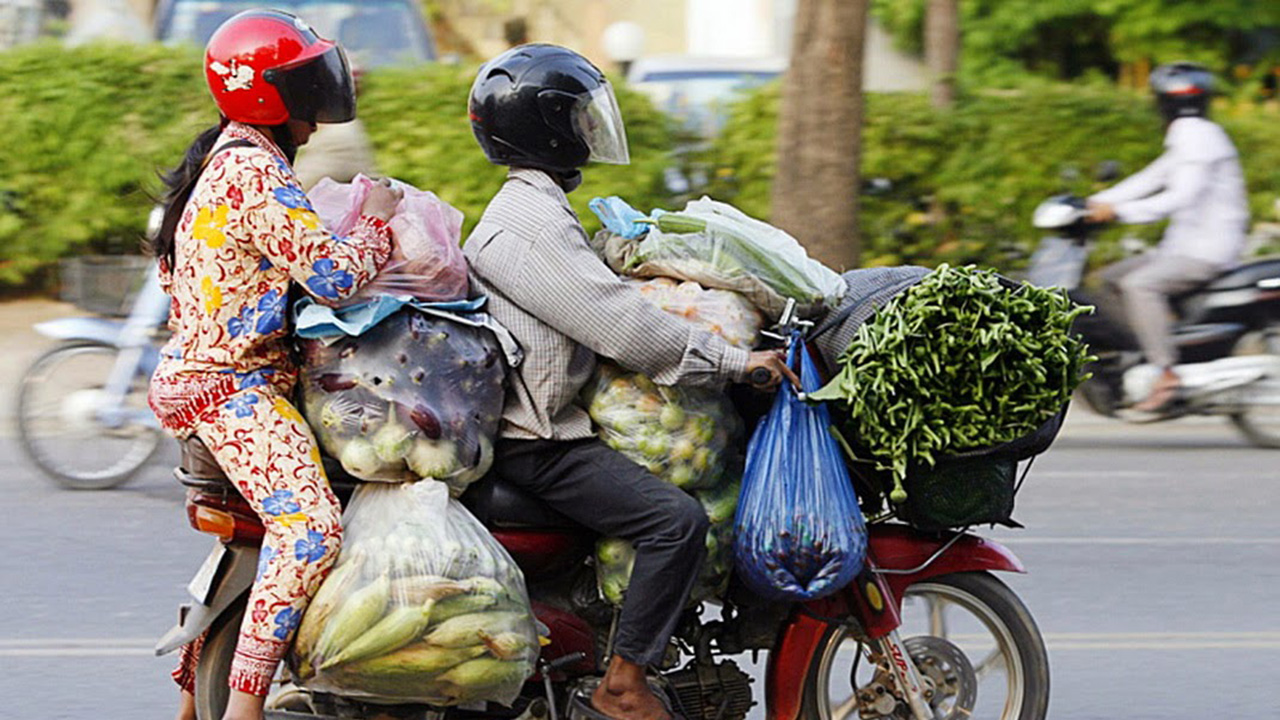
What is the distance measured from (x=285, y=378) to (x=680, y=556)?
94 centimetres

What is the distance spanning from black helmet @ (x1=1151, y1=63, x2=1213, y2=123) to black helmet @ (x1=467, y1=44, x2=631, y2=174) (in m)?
6.56

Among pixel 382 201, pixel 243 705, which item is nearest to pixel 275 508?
pixel 243 705

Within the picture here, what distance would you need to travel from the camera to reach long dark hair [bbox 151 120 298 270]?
3994 mm

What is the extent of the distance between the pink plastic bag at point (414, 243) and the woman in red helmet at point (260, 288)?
0.16ft

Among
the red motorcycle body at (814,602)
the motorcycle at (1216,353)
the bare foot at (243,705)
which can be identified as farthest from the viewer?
the motorcycle at (1216,353)

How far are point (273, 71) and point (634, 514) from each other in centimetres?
122

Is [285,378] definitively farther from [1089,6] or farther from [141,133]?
[1089,6]

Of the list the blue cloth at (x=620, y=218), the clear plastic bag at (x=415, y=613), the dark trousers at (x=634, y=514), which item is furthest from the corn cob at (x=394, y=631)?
the blue cloth at (x=620, y=218)

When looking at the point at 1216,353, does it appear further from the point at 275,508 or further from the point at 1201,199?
the point at 275,508

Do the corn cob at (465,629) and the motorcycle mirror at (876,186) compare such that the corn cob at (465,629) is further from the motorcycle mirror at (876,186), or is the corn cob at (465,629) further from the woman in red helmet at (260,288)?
the motorcycle mirror at (876,186)

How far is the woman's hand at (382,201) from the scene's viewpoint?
4.07 m

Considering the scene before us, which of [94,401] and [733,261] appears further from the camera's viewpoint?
[94,401]

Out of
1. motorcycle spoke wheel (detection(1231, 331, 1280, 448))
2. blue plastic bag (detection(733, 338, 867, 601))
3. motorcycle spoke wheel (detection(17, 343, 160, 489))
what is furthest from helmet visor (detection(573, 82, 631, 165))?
motorcycle spoke wheel (detection(1231, 331, 1280, 448))

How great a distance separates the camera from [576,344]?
4070 millimetres
